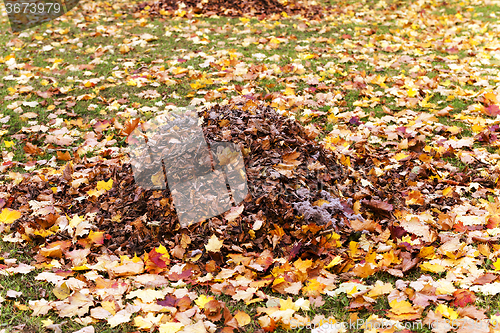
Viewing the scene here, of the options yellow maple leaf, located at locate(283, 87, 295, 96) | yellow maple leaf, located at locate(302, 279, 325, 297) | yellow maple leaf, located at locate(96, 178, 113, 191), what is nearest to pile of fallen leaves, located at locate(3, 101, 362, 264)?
yellow maple leaf, located at locate(96, 178, 113, 191)

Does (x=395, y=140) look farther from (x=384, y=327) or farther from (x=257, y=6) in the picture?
(x=257, y=6)

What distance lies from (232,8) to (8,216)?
6.95 meters

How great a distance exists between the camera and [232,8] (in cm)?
895

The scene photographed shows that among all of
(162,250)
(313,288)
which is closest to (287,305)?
(313,288)

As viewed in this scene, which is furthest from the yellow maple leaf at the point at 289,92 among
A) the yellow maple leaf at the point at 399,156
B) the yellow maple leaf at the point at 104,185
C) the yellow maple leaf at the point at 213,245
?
the yellow maple leaf at the point at 213,245

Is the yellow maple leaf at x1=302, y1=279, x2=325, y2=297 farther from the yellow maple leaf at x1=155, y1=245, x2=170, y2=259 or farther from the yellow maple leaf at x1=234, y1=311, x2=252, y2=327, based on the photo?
the yellow maple leaf at x1=155, y1=245, x2=170, y2=259

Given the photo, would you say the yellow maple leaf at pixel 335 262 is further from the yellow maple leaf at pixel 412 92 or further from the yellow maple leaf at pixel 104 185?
the yellow maple leaf at pixel 412 92

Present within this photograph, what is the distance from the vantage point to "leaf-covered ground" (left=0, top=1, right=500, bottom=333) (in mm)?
2625

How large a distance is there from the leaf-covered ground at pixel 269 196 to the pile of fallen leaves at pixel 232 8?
6.52 ft

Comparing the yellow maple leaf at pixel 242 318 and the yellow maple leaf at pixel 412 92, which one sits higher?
the yellow maple leaf at pixel 412 92

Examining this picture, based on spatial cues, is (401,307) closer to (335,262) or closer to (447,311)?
(447,311)

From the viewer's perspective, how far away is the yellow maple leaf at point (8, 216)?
346 centimetres

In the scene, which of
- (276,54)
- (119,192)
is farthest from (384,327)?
(276,54)

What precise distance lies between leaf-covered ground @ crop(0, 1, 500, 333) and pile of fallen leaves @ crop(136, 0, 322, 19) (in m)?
1.99
